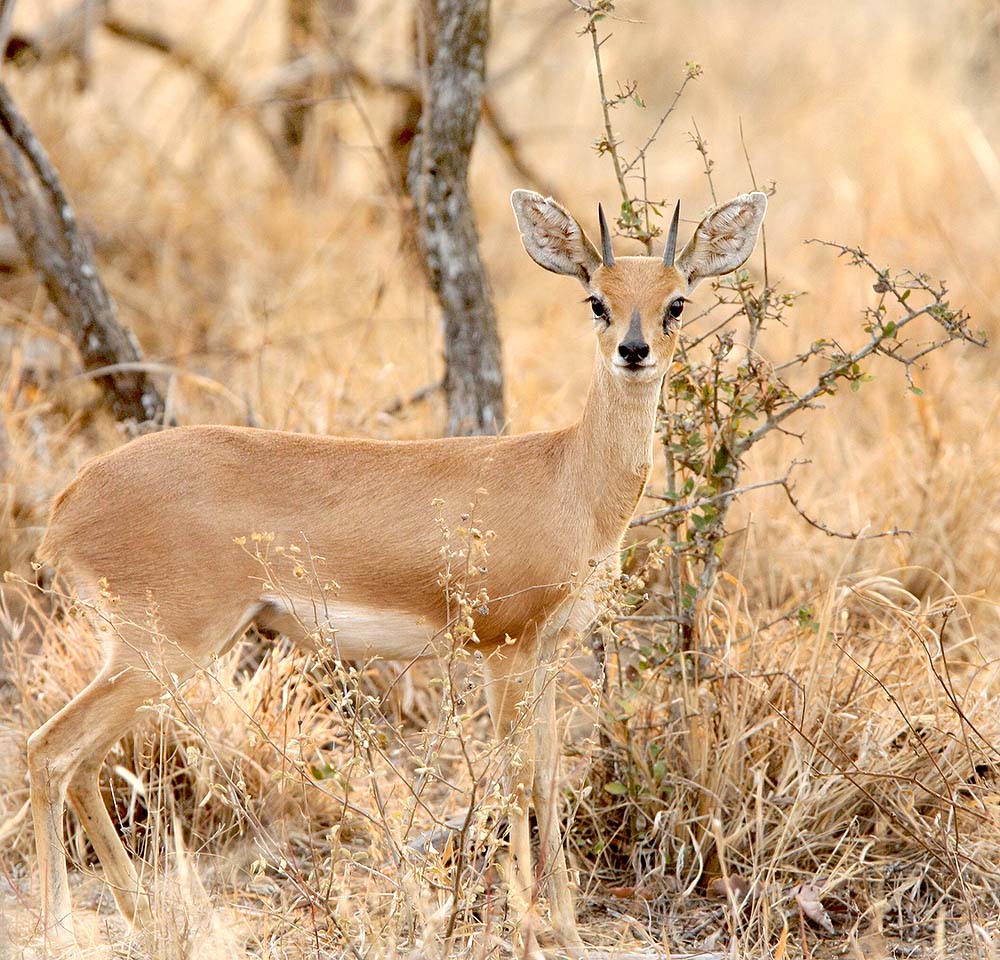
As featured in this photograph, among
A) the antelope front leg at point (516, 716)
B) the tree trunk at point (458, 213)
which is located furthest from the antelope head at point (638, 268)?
the tree trunk at point (458, 213)

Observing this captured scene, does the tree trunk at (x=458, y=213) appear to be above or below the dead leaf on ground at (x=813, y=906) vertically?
above

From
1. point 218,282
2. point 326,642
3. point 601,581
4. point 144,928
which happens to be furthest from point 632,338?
point 218,282

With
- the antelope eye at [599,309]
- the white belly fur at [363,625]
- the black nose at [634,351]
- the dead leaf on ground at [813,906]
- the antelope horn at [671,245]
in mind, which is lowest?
the dead leaf on ground at [813,906]

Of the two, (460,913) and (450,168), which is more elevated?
(450,168)

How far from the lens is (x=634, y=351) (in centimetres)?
367

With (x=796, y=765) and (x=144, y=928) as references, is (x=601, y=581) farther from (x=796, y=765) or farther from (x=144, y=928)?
(x=144, y=928)

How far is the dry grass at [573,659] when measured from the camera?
3848 mm

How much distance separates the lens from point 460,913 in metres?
3.40

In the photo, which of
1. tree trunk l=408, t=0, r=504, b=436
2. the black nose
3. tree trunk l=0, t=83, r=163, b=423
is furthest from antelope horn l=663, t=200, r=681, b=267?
tree trunk l=0, t=83, r=163, b=423

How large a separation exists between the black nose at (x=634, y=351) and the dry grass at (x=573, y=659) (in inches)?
35.6

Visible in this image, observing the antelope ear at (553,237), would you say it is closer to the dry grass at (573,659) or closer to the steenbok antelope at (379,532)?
the steenbok antelope at (379,532)

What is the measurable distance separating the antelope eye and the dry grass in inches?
43.7

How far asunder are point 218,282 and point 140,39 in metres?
2.06

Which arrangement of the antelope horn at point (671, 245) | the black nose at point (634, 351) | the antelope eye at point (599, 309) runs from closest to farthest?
the black nose at point (634, 351) → the antelope horn at point (671, 245) → the antelope eye at point (599, 309)
